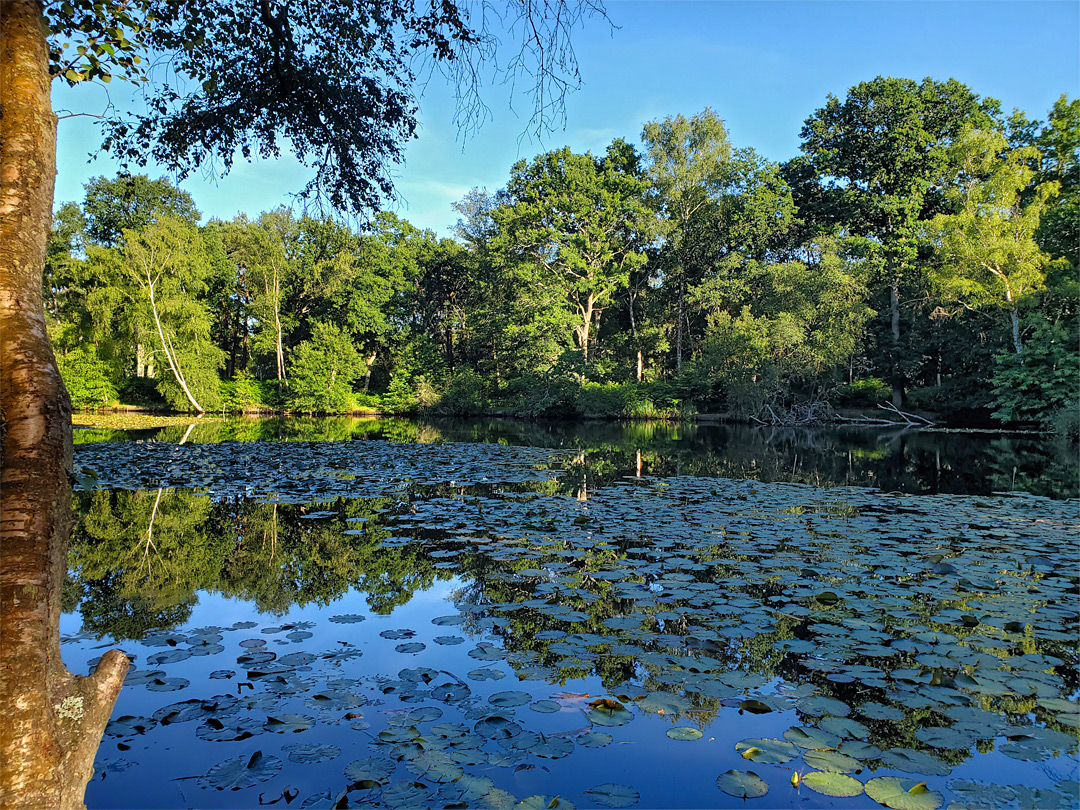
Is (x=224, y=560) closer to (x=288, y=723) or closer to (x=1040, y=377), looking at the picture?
(x=288, y=723)

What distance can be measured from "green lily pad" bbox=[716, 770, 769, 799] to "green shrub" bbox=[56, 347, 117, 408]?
3879 cm

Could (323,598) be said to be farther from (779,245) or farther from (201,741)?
(779,245)

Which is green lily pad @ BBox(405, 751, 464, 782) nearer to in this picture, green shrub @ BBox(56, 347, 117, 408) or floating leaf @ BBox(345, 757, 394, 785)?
floating leaf @ BBox(345, 757, 394, 785)

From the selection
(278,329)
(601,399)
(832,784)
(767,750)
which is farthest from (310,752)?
(278,329)

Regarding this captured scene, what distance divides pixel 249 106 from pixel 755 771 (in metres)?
5.16

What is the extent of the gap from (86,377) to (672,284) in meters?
34.3

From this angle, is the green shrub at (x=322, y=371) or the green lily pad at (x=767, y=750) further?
the green shrub at (x=322, y=371)

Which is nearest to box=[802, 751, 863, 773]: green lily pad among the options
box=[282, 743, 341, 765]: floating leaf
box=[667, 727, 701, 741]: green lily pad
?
box=[667, 727, 701, 741]: green lily pad

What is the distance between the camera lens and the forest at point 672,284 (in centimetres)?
2472

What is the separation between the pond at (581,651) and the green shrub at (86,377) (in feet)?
102

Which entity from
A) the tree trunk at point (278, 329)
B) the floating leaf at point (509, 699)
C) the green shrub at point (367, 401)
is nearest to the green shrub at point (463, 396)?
the green shrub at point (367, 401)

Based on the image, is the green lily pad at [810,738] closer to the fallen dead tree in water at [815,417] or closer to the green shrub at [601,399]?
the fallen dead tree in water at [815,417]

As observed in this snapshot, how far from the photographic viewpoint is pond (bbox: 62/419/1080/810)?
2256mm

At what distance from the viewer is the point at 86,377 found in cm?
3241
